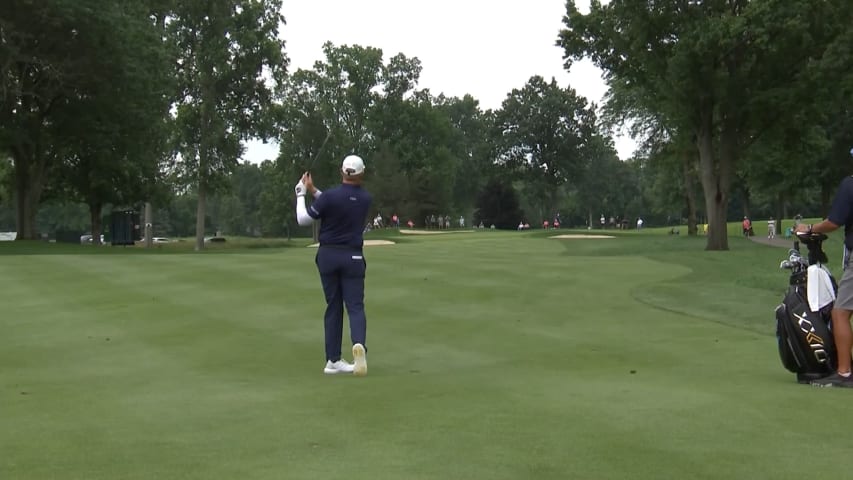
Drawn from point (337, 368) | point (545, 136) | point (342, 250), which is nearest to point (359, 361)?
point (337, 368)

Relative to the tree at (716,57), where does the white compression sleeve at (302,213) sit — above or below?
below

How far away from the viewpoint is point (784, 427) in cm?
620

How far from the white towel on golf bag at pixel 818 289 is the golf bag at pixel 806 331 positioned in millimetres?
48

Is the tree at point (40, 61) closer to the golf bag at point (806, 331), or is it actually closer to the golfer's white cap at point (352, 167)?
the golfer's white cap at point (352, 167)

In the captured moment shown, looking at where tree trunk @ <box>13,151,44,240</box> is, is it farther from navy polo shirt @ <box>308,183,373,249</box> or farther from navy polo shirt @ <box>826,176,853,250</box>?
navy polo shirt @ <box>826,176,853,250</box>

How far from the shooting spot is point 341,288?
9.61 m

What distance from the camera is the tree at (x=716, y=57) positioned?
33.6 meters

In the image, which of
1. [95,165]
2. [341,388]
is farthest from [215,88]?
[341,388]

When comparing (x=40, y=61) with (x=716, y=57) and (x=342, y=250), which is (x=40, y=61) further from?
(x=342, y=250)

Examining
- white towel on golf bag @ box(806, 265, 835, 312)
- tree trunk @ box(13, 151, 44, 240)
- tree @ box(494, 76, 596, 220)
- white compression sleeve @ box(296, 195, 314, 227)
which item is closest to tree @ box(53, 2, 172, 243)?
tree trunk @ box(13, 151, 44, 240)

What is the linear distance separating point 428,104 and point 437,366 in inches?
3943

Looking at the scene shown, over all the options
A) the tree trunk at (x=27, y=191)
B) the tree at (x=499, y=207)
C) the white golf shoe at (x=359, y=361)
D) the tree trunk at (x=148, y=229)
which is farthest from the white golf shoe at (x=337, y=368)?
the tree at (x=499, y=207)

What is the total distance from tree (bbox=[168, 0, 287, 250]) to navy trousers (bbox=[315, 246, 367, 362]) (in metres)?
58.5

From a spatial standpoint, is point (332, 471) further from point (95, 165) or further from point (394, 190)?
point (394, 190)
